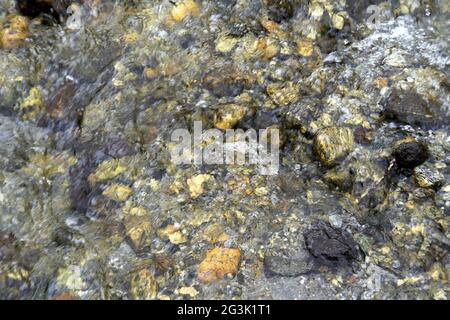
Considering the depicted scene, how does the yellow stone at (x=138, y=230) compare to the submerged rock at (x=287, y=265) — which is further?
the yellow stone at (x=138, y=230)

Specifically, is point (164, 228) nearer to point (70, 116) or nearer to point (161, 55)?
point (70, 116)

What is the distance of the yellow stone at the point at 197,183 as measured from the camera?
370cm

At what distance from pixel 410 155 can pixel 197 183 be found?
1.63m

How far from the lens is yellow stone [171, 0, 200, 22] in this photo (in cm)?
464

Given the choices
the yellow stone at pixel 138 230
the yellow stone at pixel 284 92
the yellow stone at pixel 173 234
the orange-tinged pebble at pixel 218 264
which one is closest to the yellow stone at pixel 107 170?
the yellow stone at pixel 138 230

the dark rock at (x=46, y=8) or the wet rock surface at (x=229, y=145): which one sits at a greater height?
the dark rock at (x=46, y=8)

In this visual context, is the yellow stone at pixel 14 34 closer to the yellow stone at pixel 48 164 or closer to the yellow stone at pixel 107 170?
the yellow stone at pixel 48 164

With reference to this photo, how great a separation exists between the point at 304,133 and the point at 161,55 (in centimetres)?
154

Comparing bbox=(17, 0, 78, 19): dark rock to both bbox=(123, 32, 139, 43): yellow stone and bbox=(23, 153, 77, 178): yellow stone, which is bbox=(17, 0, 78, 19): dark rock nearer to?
bbox=(123, 32, 139, 43): yellow stone

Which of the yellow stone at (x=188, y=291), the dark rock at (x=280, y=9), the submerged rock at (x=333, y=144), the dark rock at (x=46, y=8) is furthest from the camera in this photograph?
the dark rock at (x=46, y=8)

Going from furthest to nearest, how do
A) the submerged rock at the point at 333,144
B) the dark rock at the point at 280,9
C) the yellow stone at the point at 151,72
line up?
the dark rock at the point at 280,9
the yellow stone at the point at 151,72
the submerged rock at the point at 333,144

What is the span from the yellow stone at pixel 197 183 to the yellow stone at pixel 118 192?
47 centimetres
